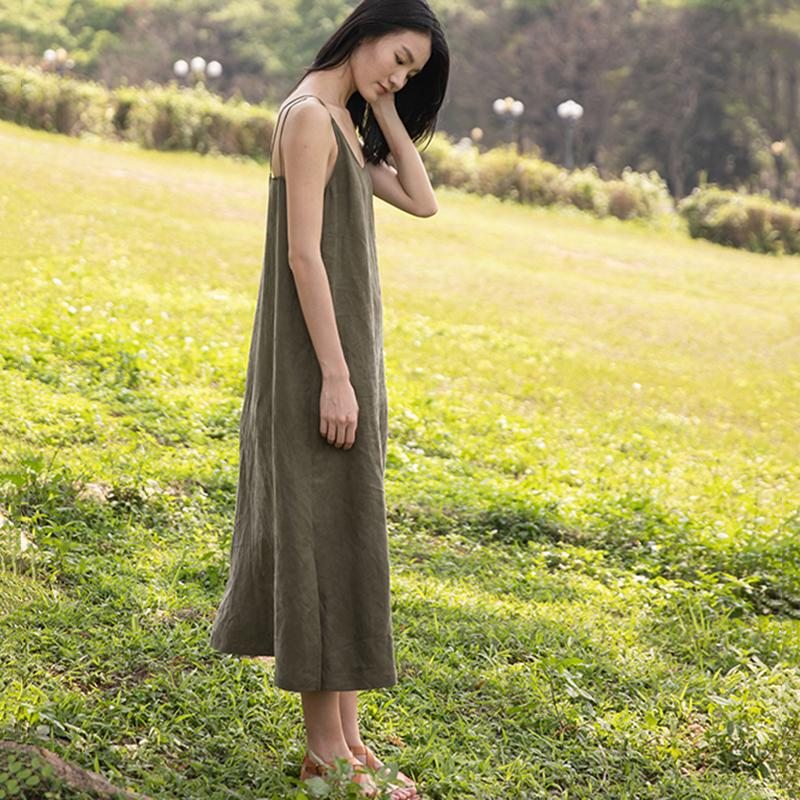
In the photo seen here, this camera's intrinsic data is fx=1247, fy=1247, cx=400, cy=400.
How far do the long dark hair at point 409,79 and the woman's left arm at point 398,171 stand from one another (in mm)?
32

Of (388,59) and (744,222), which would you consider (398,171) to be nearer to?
(388,59)

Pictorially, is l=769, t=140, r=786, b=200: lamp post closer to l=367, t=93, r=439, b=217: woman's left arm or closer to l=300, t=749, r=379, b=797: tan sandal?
→ l=367, t=93, r=439, b=217: woman's left arm

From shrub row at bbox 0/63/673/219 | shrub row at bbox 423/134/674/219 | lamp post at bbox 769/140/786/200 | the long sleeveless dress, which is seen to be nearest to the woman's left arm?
the long sleeveless dress

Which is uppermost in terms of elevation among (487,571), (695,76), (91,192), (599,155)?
(695,76)

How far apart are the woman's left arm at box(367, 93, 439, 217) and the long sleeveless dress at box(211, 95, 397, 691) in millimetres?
192

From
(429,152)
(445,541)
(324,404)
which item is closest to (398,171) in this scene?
(324,404)

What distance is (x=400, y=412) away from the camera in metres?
7.63

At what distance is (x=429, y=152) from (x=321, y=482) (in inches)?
813

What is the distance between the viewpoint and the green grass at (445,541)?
329cm

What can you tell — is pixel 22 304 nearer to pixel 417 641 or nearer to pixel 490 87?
pixel 417 641

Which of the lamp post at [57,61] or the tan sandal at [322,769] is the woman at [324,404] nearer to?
the tan sandal at [322,769]

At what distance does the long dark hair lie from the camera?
2789mm

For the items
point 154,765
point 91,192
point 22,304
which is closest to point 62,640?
point 154,765

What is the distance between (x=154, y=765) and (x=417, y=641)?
4.00 ft
